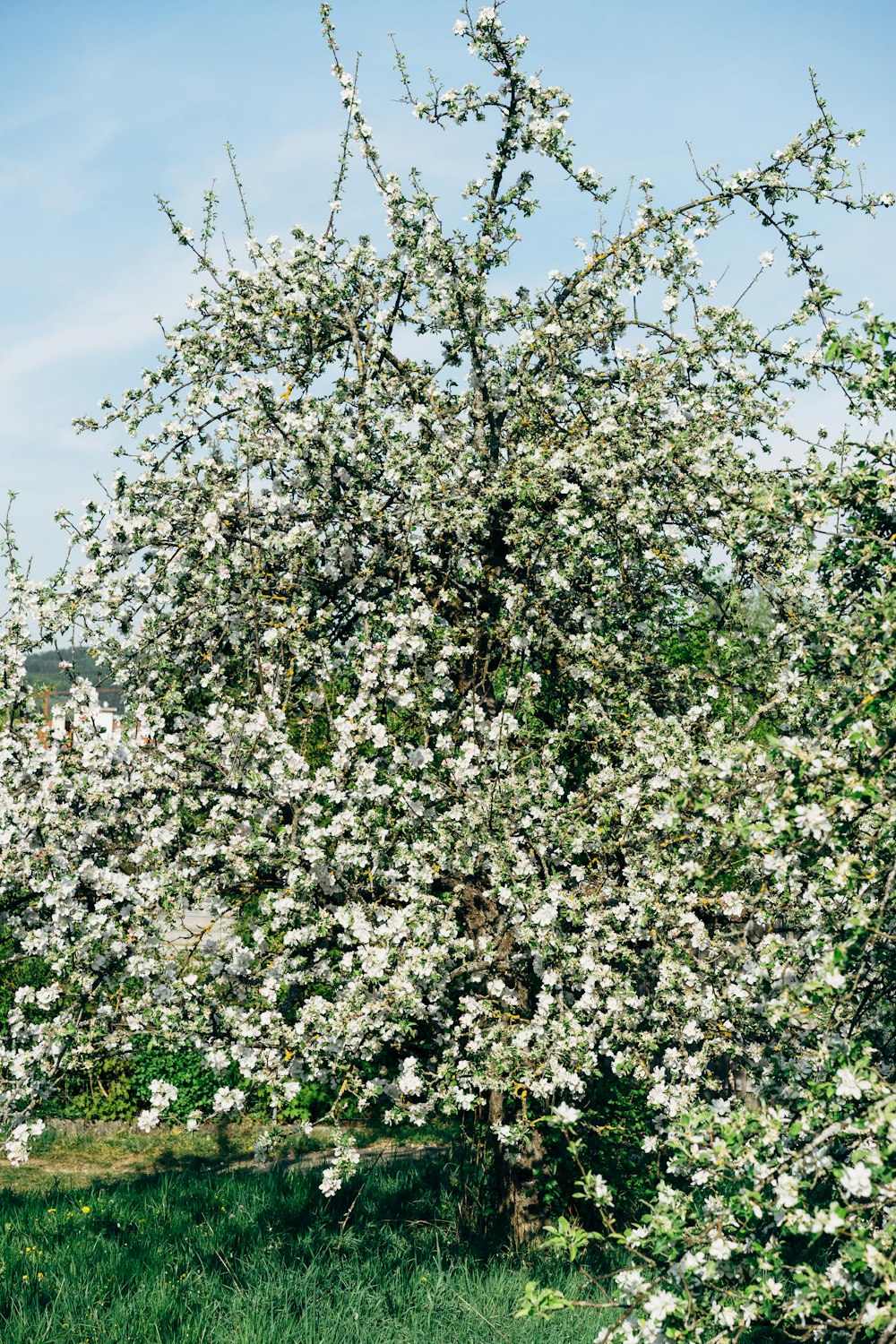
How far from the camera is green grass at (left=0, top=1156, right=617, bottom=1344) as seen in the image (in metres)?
5.45

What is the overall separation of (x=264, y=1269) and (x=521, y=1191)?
1.91 metres

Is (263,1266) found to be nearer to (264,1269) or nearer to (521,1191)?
(264,1269)

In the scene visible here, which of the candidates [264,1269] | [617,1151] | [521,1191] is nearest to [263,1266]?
[264,1269]

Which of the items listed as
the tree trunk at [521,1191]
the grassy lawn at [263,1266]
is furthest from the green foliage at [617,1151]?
the grassy lawn at [263,1266]

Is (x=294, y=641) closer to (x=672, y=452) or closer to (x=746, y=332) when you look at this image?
(x=672, y=452)

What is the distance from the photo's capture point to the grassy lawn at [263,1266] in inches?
215

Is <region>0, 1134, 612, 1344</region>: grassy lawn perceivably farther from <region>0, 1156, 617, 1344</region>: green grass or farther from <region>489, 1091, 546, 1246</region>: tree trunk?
<region>489, 1091, 546, 1246</region>: tree trunk

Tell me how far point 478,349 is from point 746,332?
1.74 meters

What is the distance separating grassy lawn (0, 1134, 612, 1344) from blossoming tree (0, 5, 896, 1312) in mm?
672

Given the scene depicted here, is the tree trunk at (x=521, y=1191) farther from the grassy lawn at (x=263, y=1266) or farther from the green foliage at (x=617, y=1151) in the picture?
the green foliage at (x=617, y=1151)

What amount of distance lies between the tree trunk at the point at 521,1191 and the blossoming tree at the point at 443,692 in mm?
45

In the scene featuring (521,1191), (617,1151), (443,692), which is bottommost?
(617,1151)

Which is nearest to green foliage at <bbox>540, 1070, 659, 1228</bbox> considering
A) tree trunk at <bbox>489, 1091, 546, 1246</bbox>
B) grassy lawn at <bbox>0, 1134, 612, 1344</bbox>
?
tree trunk at <bbox>489, 1091, 546, 1246</bbox>

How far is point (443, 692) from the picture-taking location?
21.7 ft
